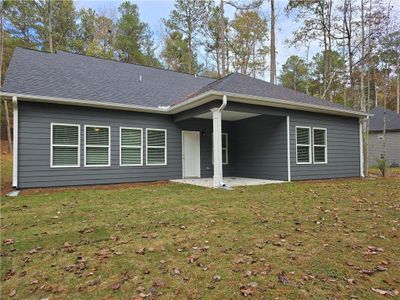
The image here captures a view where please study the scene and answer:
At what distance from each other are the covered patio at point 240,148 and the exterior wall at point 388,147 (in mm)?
13999

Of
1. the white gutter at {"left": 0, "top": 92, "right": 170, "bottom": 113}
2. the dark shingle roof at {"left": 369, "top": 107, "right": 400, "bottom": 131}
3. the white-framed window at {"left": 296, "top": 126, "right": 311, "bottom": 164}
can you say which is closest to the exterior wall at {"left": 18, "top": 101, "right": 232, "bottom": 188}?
the white gutter at {"left": 0, "top": 92, "right": 170, "bottom": 113}

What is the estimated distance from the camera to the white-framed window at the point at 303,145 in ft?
33.1

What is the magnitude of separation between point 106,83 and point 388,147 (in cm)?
2150

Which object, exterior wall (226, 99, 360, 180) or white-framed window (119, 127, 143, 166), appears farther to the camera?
exterior wall (226, 99, 360, 180)

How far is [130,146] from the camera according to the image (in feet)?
31.2

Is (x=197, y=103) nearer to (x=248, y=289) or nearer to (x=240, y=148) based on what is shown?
(x=240, y=148)

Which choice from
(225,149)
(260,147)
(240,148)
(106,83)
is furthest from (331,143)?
(106,83)

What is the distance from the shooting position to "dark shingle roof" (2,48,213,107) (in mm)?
8336

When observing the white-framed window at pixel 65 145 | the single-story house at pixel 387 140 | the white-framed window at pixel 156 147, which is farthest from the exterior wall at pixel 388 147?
the white-framed window at pixel 65 145

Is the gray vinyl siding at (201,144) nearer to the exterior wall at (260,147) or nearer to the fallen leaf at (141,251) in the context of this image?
the exterior wall at (260,147)

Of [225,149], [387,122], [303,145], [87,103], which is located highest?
[387,122]

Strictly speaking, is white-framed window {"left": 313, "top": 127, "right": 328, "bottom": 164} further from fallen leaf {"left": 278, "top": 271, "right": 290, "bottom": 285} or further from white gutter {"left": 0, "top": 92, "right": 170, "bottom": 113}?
fallen leaf {"left": 278, "top": 271, "right": 290, "bottom": 285}

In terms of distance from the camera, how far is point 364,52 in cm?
1344

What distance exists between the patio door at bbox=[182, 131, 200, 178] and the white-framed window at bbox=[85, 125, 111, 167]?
10.0 feet
